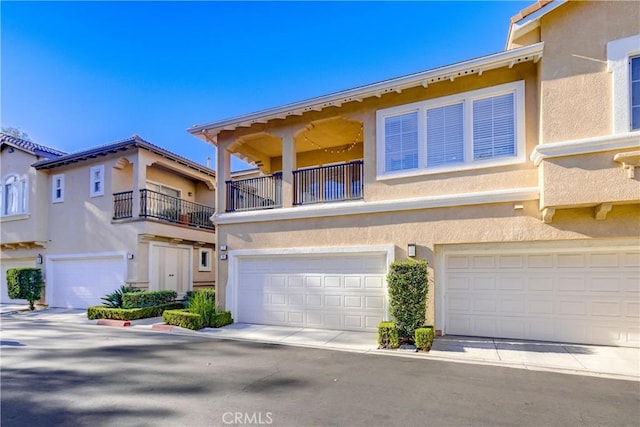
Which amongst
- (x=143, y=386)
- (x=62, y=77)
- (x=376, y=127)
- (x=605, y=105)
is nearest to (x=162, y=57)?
(x=62, y=77)

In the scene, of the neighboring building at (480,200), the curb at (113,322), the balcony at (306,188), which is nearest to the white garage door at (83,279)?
the curb at (113,322)

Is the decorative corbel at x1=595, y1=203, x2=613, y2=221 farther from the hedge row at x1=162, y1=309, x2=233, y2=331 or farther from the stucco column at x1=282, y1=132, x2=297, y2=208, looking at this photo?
the hedge row at x1=162, y1=309, x2=233, y2=331

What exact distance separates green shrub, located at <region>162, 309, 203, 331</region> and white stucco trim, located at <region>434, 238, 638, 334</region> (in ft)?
23.1

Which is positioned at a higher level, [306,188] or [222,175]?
[222,175]

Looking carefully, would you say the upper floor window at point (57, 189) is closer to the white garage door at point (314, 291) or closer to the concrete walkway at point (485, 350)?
the concrete walkway at point (485, 350)

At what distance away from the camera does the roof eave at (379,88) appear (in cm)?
832

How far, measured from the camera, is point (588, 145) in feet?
23.8

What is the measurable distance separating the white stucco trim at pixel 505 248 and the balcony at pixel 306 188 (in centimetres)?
299

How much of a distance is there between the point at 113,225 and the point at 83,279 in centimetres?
315

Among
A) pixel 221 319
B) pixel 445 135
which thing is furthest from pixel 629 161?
pixel 221 319

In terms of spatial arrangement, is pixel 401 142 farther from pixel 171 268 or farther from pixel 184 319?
pixel 171 268

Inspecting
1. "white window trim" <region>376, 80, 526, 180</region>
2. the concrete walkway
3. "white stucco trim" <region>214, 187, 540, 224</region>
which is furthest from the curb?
"white window trim" <region>376, 80, 526, 180</region>

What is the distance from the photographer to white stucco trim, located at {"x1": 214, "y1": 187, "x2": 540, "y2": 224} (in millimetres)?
8406

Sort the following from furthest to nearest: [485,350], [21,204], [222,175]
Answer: [21,204], [222,175], [485,350]
